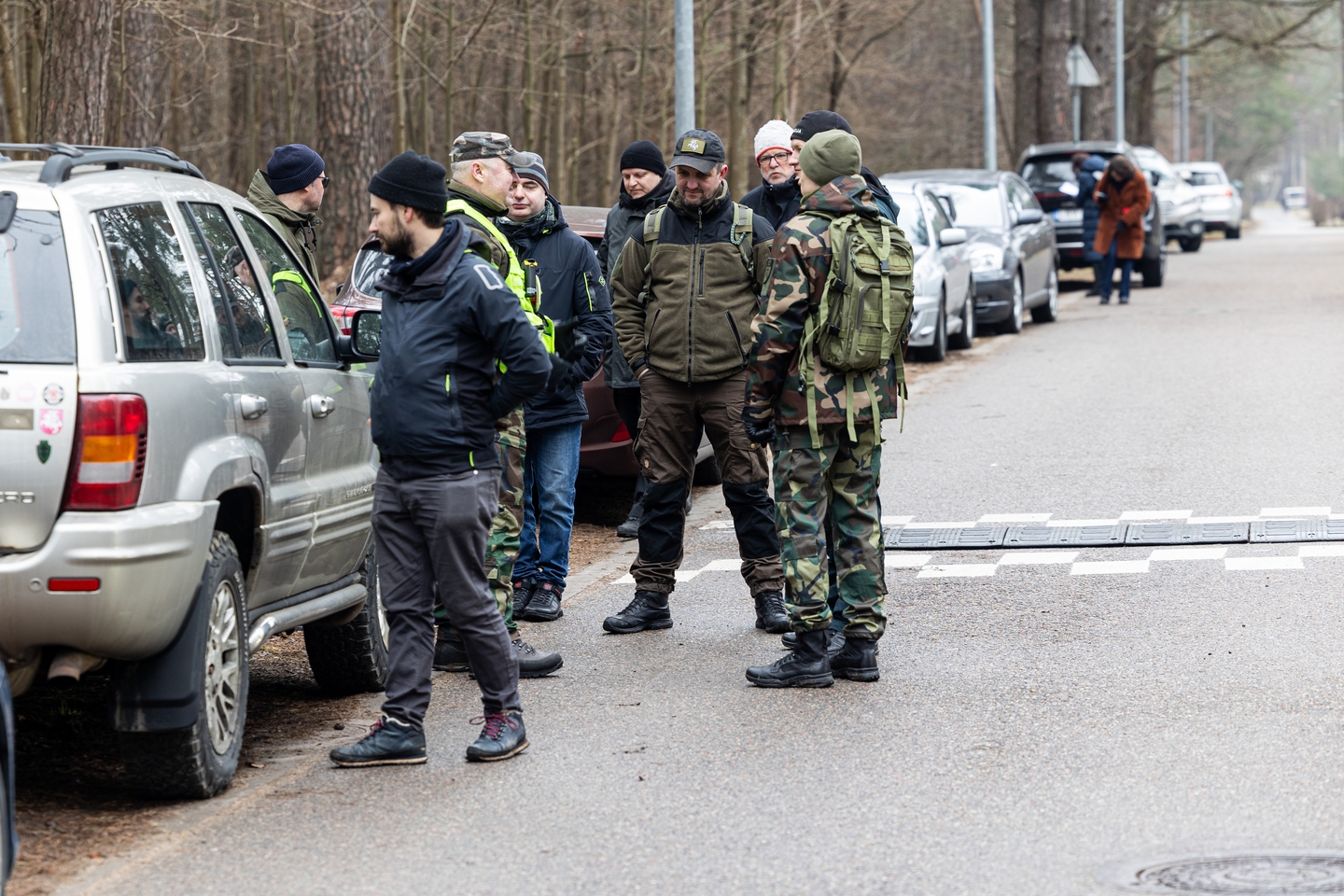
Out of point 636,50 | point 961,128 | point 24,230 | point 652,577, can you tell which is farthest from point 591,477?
point 961,128

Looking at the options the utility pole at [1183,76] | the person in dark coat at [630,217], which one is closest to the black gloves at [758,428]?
the person in dark coat at [630,217]

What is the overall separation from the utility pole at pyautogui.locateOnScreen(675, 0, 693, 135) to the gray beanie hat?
764 cm

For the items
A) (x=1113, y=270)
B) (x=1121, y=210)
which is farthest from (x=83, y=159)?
(x=1113, y=270)

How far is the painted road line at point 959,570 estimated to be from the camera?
8688 millimetres

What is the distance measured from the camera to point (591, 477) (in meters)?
11.0

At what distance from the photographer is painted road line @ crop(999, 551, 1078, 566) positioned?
29.2ft

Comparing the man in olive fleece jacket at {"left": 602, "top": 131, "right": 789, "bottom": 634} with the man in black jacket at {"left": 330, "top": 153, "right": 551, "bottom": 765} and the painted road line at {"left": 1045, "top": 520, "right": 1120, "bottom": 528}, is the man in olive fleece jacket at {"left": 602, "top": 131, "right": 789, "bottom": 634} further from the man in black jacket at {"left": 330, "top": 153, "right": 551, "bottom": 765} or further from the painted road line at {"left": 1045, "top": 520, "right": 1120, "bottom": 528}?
the painted road line at {"left": 1045, "top": 520, "right": 1120, "bottom": 528}

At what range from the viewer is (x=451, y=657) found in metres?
7.20

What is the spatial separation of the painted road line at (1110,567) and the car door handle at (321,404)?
148 inches

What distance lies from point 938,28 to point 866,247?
→ 45.9 metres

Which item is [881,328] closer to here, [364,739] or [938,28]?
[364,739]

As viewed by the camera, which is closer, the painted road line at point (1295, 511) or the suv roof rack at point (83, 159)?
the suv roof rack at point (83, 159)

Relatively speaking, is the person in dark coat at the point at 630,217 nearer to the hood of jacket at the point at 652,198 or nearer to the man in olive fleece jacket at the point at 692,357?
the hood of jacket at the point at 652,198

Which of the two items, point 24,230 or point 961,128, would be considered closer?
point 24,230
